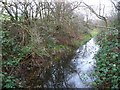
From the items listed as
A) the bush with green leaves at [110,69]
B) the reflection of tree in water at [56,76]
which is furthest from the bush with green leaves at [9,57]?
the bush with green leaves at [110,69]

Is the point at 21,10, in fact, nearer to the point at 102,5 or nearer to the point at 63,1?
the point at 63,1

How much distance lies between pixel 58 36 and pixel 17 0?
16.3 ft

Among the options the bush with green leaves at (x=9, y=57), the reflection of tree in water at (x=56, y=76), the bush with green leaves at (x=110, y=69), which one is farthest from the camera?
the reflection of tree in water at (x=56, y=76)

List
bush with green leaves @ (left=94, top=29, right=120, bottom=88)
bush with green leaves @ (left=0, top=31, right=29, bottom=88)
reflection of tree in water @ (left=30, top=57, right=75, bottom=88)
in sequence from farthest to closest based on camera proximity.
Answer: reflection of tree in water @ (left=30, top=57, right=75, bottom=88) < bush with green leaves @ (left=0, top=31, right=29, bottom=88) < bush with green leaves @ (left=94, top=29, right=120, bottom=88)

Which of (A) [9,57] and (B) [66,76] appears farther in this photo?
(B) [66,76]

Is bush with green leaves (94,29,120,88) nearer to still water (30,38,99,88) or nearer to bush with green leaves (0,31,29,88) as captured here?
still water (30,38,99,88)

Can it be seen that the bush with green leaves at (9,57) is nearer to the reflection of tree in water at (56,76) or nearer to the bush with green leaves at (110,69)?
the reflection of tree in water at (56,76)

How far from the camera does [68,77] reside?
8797 millimetres

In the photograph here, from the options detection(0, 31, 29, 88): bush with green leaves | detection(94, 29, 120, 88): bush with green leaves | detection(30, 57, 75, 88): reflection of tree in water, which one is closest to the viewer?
detection(94, 29, 120, 88): bush with green leaves

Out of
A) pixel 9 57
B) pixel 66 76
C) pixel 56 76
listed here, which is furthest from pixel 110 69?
pixel 9 57

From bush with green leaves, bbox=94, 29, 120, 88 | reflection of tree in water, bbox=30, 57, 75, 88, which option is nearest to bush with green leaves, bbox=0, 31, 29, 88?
reflection of tree in water, bbox=30, 57, 75, 88


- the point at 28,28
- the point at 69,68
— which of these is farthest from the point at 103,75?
the point at 28,28

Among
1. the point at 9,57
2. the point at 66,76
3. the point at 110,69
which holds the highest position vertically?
the point at 9,57

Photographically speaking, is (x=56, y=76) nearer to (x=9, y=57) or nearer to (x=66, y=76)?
(x=66, y=76)
